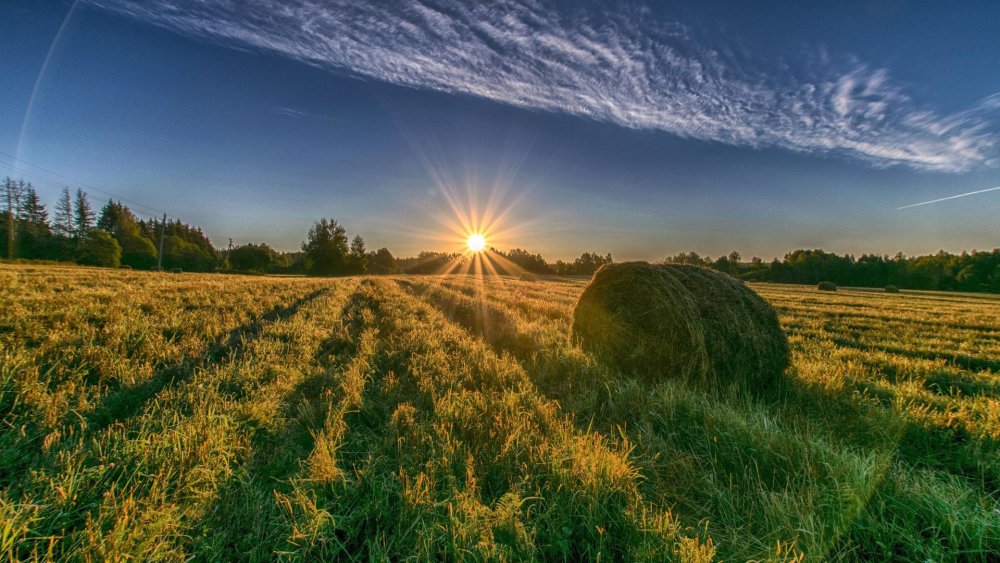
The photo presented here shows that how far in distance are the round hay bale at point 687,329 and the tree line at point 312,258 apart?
61.0 meters

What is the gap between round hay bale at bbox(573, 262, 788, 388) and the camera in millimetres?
5238

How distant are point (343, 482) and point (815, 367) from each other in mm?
6411

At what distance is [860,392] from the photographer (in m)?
4.47

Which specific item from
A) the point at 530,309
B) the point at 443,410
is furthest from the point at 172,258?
the point at 443,410

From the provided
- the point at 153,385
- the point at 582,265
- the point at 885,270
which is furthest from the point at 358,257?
the point at 885,270

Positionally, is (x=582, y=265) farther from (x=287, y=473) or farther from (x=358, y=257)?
(x=287, y=473)

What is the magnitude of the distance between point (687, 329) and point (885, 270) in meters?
109

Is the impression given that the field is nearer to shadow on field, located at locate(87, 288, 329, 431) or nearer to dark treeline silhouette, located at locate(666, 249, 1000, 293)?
shadow on field, located at locate(87, 288, 329, 431)

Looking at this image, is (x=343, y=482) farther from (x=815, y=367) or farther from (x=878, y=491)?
(x=815, y=367)

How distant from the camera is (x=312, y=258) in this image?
7400 centimetres

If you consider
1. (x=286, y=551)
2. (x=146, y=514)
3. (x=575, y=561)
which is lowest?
(x=575, y=561)

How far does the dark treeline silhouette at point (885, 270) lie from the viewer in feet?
221

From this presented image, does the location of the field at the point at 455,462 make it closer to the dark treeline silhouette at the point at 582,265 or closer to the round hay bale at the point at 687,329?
the round hay bale at the point at 687,329

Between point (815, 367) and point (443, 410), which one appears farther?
point (815, 367)
